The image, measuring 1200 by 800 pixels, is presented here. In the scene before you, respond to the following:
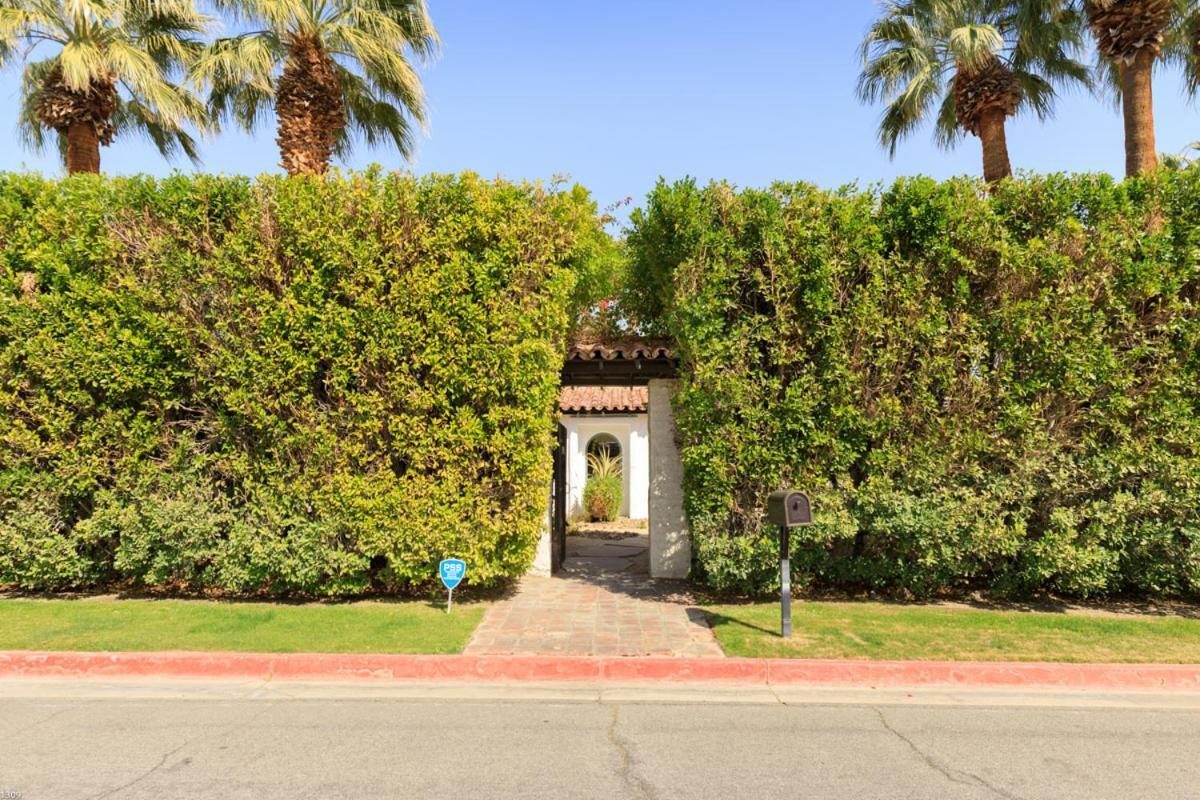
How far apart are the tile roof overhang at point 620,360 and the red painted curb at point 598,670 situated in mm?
4569

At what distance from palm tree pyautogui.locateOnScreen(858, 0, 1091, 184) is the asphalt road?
1136 centimetres

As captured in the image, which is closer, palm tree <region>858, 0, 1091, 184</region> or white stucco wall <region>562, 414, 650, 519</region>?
palm tree <region>858, 0, 1091, 184</region>

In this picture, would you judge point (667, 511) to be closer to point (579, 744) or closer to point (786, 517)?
point (786, 517)

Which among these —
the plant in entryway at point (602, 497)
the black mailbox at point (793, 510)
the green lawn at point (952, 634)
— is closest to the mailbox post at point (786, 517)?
the black mailbox at point (793, 510)

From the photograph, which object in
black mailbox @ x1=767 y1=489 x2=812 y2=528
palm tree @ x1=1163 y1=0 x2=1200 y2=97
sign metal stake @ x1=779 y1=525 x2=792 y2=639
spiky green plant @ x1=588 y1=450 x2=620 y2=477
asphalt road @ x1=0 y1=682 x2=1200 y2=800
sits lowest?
asphalt road @ x1=0 y1=682 x2=1200 y2=800

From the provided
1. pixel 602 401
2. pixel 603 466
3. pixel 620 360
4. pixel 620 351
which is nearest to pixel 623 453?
pixel 603 466

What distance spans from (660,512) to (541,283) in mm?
3927

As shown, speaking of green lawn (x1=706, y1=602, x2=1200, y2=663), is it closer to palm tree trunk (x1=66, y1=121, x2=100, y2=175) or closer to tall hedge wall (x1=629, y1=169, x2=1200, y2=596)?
tall hedge wall (x1=629, y1=169, x2=1200, y2=596)

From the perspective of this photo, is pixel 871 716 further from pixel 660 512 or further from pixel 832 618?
pixel 660 512

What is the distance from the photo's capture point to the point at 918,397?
785 centimetres

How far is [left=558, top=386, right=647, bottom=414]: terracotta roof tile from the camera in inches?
689

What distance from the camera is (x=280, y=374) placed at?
7.88 meters

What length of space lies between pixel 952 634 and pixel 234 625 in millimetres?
7505

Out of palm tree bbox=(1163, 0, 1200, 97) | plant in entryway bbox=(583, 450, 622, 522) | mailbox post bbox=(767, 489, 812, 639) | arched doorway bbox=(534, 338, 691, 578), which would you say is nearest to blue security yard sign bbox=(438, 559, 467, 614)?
arched doorway bbox=(534, 338, 691, 578)
